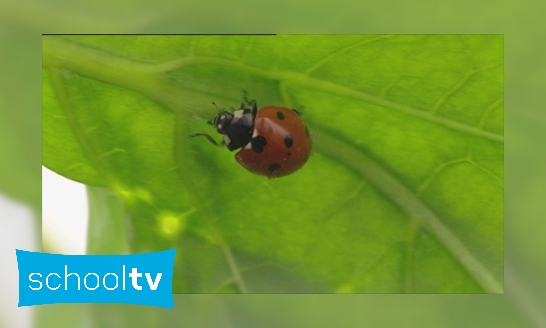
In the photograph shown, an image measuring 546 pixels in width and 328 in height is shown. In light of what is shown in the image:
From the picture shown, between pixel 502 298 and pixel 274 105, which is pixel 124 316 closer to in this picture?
pixel 274 105

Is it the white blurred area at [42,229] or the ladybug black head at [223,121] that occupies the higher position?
the ladybug black head at [223,121]

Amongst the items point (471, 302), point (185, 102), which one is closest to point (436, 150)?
point (471, 302)

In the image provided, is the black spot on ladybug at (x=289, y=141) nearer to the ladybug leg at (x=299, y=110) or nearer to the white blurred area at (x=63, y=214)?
the ladybug leg at (x=299, y=110)

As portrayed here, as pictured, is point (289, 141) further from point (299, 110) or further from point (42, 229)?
point (42, 229)

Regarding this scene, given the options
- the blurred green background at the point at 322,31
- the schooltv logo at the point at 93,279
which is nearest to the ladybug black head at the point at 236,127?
the blurred green background at the point at 322,31

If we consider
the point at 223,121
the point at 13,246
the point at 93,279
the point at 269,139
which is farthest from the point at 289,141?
the point at 13,246

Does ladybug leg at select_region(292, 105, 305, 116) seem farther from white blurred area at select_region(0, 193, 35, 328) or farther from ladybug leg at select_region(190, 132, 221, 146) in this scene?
white blurred area at select_region(0, 193, 35, 328)
